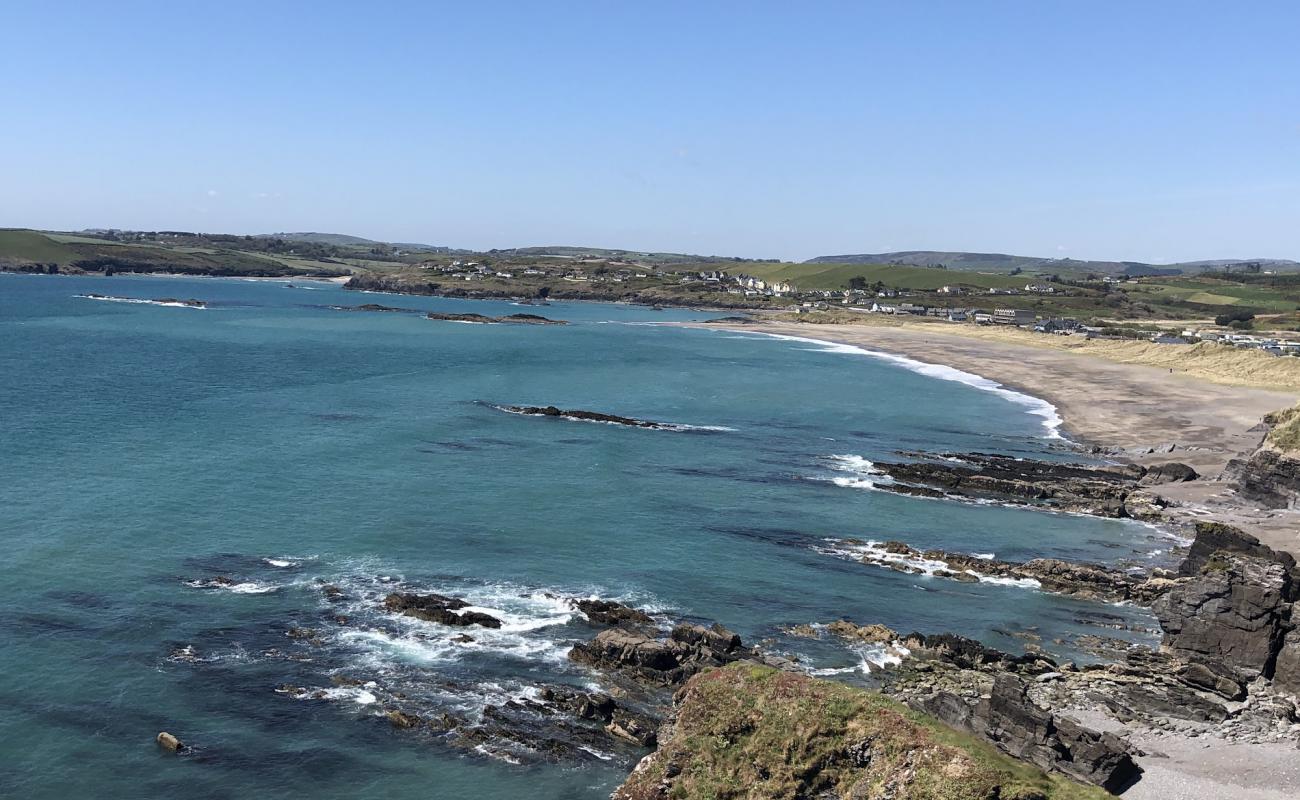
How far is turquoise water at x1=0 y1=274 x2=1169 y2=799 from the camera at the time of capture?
28.3m

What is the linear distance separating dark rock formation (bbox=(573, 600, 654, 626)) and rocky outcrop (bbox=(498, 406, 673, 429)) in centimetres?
4460

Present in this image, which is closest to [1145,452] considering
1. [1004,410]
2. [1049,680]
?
[1004,410]

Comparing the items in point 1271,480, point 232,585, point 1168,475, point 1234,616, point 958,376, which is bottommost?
point 232,585

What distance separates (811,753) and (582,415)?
65813 millimetres

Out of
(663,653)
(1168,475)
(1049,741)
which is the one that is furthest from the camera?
(1168,475)

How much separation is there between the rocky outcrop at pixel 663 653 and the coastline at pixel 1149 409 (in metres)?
31.7

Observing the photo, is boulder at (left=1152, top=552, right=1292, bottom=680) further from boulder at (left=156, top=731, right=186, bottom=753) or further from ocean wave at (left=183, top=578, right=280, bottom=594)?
ocean wave at (left=183, top=578, right=280, bottom=594)

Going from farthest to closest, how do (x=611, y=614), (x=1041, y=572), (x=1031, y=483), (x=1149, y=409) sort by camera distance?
1. (x=1149, y=409)
2. (x=1031, y=483)
3. (x=1041, y=572)
4. (x=611, y=614)

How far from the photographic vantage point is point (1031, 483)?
208 feet

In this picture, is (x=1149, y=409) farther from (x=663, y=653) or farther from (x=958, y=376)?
(x=663, y=653)

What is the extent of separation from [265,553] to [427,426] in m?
34.4

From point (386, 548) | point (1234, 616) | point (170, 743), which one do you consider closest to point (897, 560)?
point (1234, 616)

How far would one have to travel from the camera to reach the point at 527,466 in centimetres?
6469

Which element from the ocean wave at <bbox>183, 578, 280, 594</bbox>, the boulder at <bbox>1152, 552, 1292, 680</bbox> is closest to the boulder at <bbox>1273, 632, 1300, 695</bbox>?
the boulder at <bbox>1152, 552, 1292, 680</bbox>
